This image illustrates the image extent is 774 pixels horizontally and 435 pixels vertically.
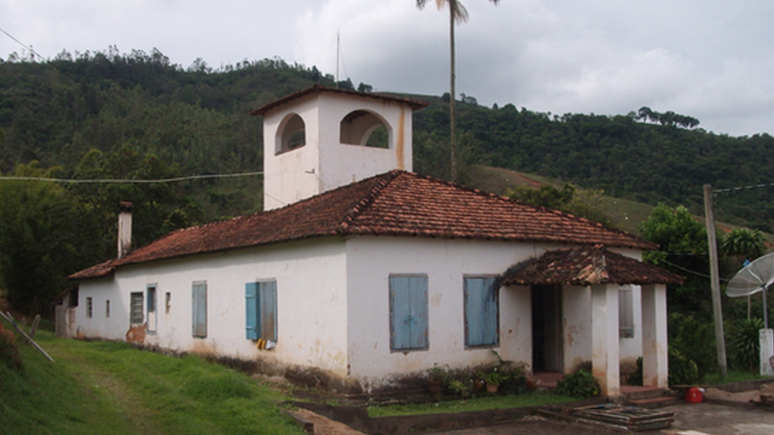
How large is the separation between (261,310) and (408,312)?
3.47 m

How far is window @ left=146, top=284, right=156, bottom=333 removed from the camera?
19.3 meters

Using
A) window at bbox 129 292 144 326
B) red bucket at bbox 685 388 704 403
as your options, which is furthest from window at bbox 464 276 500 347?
window at bbox 129 292 144 326

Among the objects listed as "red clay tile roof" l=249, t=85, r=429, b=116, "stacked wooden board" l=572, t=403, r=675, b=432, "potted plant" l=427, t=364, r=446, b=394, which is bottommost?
"stacked wooden board" l=572, t=403, r=675, b=432

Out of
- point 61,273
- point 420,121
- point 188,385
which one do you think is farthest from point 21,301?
point 420,121

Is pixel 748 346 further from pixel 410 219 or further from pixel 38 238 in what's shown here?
pixel 38 238

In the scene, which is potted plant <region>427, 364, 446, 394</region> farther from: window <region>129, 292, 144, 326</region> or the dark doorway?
window <region>129, 292, 144, 326</region>

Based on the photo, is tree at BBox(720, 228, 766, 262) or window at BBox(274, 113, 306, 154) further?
tree at BBox(720, 228, 766, 262)

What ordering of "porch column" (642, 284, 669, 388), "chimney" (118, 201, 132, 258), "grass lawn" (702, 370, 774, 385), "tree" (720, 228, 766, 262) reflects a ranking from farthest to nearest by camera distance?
"tree" (720, 228, 766, 262)
"chimney" (118, 201, 132, 258)
"grass lawn" (702, 370, 774, 385)
"porch column" (642, 284, 669, 388)

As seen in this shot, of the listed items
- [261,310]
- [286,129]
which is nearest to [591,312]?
[261,310]

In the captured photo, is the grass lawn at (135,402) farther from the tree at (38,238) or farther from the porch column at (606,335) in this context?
the tree at (38,238)

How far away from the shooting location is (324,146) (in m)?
17.3

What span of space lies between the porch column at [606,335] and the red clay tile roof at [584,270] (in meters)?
0.32

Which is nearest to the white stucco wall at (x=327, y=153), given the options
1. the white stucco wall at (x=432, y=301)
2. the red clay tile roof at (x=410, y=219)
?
the red clay tile roof at (x=410, y=219)

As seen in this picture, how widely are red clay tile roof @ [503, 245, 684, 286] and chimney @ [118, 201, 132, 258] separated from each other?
1619 centimetres
